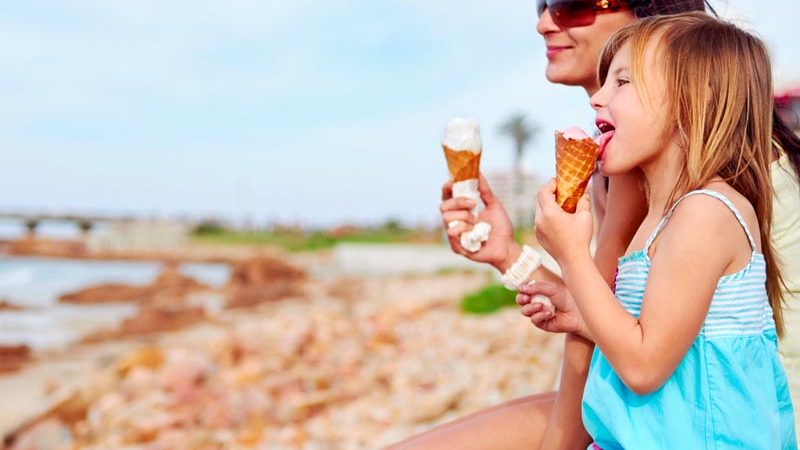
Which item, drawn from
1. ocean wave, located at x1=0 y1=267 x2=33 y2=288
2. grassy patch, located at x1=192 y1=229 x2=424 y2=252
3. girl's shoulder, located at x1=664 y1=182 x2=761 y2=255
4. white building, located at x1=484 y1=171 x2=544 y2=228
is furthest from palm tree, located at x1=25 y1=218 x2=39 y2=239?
girl's shoulder, located at x1=664 y1=182 x2=761 y2=255

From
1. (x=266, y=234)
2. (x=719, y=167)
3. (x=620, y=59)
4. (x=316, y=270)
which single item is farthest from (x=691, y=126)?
(x=266, y=234)

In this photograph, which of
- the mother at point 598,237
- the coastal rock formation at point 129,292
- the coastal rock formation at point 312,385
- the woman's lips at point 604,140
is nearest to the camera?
the woman's lips at point 604,140

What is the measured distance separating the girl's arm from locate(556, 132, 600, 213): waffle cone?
0.19 m

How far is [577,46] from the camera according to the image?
199 cm

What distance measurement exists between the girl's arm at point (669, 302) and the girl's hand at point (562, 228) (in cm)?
8

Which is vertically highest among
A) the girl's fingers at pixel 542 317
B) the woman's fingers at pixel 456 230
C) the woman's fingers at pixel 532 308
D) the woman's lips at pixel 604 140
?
the woman's lips at pixel 604 140

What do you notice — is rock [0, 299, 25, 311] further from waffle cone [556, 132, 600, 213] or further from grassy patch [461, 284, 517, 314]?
waffle cone [556, 132, 600, 213]

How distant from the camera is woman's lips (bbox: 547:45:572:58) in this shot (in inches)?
79.9

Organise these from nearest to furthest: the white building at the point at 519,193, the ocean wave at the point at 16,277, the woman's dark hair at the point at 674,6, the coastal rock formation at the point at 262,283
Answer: the woman's dark hair at the point at 674,6 < the coastal rock formation at the point at 262,283 < the white building at the point at 519,193 < the ocean wave at the point at 16,277

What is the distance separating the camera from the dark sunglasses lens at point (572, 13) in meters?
1.96

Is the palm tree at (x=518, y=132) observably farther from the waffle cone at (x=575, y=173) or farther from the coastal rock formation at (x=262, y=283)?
the waffle cone at (x=575, y=173)

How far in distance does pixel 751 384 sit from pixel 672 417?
0.44 feet

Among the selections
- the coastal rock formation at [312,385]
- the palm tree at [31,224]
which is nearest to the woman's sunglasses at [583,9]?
the coastal rock formation at [312,385]

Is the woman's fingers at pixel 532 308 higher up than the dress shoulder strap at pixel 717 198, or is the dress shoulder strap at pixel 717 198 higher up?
the dress shoulder strap at pixel 717 198
